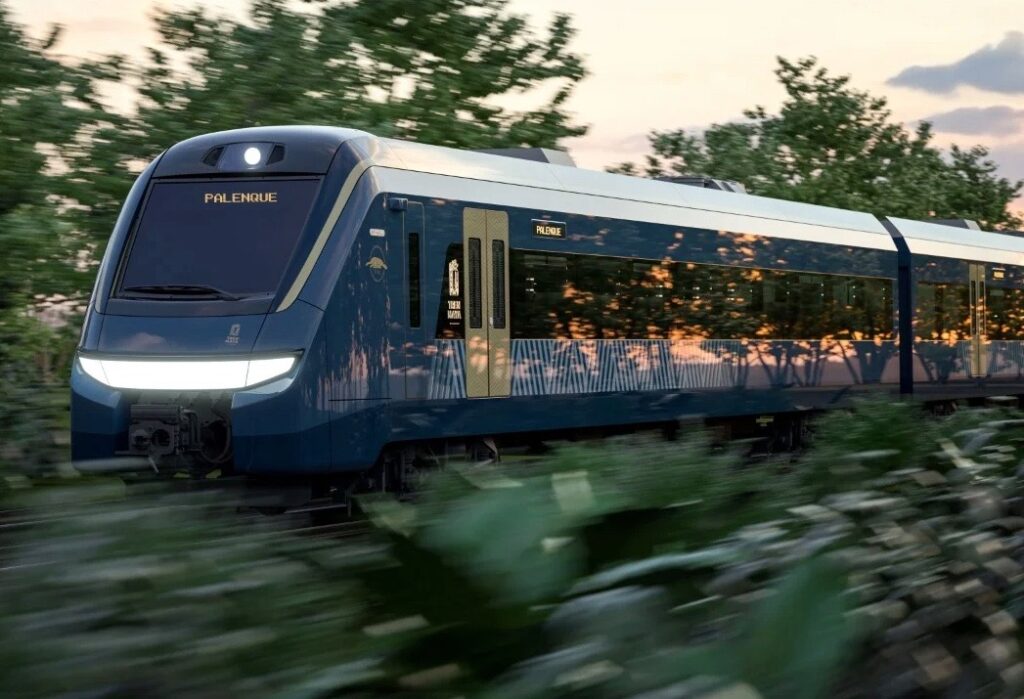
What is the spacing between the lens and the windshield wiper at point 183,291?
11789 millimetres

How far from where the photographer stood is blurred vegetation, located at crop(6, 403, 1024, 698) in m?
1.78

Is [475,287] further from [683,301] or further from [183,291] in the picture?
[683,301]

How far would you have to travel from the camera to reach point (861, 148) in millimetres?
52906

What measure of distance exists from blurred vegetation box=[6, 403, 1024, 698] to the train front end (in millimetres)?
8569

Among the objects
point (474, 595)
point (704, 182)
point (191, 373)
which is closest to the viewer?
point (474, 595)

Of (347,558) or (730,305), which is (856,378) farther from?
(347,558)

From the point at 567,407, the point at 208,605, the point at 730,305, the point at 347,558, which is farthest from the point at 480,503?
the point at 730,305

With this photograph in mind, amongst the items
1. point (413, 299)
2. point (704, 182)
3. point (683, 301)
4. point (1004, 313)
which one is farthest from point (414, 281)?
point (1004, 313)

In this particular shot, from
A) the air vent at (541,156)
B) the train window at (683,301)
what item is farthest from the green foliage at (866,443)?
the air vent at (541,156)

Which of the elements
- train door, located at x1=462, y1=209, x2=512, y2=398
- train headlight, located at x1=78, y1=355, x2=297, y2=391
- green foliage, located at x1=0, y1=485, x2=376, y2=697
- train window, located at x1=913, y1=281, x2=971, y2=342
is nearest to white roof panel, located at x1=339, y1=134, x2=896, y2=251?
train door, located at x1=462, y1=209, x2=512, y2=398

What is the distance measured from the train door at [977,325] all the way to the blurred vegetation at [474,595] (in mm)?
21309

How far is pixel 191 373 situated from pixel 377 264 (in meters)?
1.72

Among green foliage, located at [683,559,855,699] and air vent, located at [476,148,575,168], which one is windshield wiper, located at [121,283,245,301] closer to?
air vent, located at [476,148,575,168]

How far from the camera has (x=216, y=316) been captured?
461 inches
